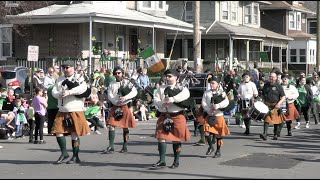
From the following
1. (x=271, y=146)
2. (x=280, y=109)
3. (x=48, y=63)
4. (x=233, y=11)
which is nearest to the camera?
(x=271, y=146)

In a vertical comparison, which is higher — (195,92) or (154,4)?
(154,4)

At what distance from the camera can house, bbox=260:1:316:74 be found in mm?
57812

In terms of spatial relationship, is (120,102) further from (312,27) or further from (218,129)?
(312,27)

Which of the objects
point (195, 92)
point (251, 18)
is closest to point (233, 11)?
point (251, 18)

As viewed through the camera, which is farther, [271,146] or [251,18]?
[251,18]

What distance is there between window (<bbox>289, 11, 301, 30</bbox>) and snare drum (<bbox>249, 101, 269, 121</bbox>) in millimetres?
43904

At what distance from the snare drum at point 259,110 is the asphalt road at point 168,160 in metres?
0.69

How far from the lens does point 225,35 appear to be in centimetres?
4338

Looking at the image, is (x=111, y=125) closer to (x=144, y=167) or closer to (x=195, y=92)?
(x=144, y=167)

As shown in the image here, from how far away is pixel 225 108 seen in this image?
1321cm

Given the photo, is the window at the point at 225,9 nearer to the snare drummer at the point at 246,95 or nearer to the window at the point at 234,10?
the window at the point at 234,10

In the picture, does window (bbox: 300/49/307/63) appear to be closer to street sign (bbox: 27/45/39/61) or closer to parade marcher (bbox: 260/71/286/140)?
street sign (bbox: 27/45/39/61)

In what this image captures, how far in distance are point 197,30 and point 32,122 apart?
15.3 meters

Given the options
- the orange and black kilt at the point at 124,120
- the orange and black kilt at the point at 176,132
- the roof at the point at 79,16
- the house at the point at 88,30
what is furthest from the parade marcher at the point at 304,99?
the roof at the point at 79,16
